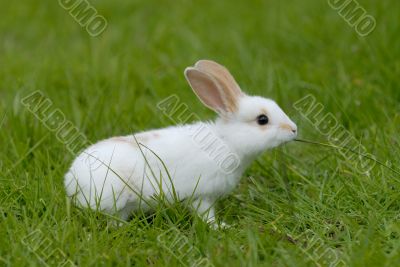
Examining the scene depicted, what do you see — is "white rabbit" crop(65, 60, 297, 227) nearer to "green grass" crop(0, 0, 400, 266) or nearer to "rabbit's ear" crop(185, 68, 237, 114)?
"rabbit's ear" crop(185, 68, 237, 114)

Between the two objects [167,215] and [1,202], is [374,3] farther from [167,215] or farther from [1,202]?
[1,202]

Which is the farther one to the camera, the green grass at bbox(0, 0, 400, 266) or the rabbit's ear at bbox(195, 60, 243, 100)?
the rabbit's ear at bbox(195, 60, 243, 100)

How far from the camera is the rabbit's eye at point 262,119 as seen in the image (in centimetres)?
369

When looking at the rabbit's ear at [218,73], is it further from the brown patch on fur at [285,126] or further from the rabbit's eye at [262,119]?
the brown patch on fur at [285,126]

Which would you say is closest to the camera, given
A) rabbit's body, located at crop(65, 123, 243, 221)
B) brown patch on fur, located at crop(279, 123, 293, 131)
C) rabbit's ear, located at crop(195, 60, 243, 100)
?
rabbit's body, located at crop(65, 123, 243, 221)

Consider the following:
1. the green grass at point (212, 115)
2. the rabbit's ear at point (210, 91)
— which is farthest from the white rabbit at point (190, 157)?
the green grass at point (212, 115)

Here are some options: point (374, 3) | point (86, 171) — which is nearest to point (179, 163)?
point (86, 171)

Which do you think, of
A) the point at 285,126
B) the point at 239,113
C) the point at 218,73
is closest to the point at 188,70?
the point at 218,73

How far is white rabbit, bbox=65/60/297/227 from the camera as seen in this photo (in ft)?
11.6

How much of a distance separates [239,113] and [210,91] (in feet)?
0.70

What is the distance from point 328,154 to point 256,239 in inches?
45.5

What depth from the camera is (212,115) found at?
16.5 feet

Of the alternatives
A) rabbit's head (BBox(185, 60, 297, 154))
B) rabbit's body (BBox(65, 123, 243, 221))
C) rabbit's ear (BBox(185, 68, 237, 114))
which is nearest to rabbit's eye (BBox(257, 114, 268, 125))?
A: rabbit's head (BBox(185, 60, 297, 154))

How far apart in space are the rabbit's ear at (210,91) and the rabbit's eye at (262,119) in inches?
6.2
